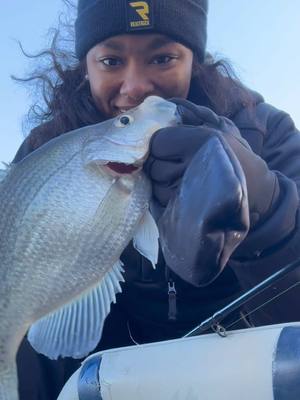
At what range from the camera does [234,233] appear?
159 cm

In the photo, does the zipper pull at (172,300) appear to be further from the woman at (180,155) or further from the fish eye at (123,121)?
the fish eye at (123,121)

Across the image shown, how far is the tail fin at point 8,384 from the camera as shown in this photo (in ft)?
6.58

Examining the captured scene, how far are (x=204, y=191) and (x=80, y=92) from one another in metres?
1.71

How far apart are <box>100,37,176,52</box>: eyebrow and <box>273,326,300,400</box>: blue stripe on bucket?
158 centimetres

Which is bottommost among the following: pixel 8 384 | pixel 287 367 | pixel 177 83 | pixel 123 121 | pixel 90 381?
pixel 8 384

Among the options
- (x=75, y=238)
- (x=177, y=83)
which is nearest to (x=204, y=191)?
(x=75, y=238)

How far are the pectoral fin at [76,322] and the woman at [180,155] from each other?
0.28 metres

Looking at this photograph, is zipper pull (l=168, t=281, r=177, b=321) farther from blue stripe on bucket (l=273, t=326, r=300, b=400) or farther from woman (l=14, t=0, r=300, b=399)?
blue stripe on bucket (l=273, t=326, r=300, b=400)

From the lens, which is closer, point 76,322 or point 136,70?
→ point 76,322

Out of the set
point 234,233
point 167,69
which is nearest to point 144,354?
point 234,233

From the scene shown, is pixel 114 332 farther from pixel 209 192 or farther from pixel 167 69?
pixel 209 192

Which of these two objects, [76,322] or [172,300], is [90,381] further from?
[172,300]

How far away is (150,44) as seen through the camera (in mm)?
2797

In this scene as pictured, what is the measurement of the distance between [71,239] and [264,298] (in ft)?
2.47
